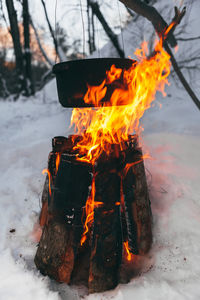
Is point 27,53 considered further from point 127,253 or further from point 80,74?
point 127,253

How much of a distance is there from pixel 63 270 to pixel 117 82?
1.77 metres

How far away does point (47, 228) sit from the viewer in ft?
6.73

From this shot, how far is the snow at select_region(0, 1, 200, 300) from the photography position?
71.4 inches

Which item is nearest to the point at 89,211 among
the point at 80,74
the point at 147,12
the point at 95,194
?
the point at 95,194

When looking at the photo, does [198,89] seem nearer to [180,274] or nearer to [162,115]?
[162,115]

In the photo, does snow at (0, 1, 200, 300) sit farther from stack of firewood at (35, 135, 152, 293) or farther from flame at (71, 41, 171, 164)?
flame at (71, 41, 171, 164)

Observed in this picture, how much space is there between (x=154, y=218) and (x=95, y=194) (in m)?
0.90

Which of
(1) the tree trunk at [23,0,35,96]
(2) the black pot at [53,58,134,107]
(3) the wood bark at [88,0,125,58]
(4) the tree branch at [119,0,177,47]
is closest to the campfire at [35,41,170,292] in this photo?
(2) the black pot at [53,58,134,107]

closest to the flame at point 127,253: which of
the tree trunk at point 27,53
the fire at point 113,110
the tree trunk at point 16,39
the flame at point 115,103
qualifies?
the fire at point 113,110

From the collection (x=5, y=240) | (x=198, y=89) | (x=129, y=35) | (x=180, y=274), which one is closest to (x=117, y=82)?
(x=180, y=274)

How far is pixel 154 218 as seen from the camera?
2420 mm

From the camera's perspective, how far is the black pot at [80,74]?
2.04m

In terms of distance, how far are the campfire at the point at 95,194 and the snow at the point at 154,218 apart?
0.16 meters

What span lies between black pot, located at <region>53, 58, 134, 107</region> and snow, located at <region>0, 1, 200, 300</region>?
136 centimetres
